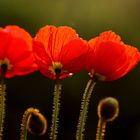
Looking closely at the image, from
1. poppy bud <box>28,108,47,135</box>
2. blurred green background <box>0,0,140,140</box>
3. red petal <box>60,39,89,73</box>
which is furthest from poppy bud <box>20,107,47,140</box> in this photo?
blurred green background <box>0,0,140,140</box>

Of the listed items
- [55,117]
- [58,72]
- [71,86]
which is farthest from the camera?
[71,86]

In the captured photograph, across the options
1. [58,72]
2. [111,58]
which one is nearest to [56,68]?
[58,72]

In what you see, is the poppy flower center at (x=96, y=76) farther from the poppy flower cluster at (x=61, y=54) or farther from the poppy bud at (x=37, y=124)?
the poppy bud at (x=37, y=124)

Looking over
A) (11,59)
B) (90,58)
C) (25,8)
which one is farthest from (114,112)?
(25,8)

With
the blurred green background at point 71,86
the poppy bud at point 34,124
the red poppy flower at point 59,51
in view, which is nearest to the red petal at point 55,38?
the red poppy flower at point 59,51

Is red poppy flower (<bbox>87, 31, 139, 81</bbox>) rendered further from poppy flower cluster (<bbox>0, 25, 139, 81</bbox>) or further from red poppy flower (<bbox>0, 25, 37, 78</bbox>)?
red poppy flower (<bbox>0, 25, 37, 78</bbox>)

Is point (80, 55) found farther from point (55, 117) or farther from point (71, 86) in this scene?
point (71, 86)

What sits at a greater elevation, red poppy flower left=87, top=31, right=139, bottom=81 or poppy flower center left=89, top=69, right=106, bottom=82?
red poppy flower left=87, top=31, right=139, bottom=81

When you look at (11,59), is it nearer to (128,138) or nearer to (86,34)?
(128,138)
